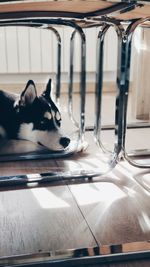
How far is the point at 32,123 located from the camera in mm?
1447

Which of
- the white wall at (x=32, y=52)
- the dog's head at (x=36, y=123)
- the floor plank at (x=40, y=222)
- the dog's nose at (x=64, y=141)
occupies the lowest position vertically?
the floor plank at (x=40, y=222)

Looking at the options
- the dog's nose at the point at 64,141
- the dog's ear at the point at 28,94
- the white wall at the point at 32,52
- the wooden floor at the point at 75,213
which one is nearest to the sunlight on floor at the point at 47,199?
the wooden floor at the point at 75,213

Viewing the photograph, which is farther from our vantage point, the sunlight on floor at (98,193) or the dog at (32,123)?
the dog at (32,123)

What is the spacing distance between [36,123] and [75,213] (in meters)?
0.57

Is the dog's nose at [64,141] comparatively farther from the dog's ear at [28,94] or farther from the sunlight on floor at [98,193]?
the sunlight on floor at [98,193]

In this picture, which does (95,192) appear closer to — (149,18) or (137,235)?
(137,235)

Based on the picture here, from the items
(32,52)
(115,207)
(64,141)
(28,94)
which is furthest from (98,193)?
(32,52)

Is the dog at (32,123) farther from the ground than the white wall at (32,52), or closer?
closer

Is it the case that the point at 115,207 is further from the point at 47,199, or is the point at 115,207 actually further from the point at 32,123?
the point at 32,123

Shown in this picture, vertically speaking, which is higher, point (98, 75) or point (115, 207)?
point (98, 75)

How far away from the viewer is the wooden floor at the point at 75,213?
0.81m

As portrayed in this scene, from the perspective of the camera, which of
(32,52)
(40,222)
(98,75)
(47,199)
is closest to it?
(40,222)

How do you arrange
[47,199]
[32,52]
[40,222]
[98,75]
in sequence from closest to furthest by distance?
[40,222], [47,199], [98,75], [32,52]

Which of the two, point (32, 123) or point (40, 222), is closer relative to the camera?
point (40, 222)
